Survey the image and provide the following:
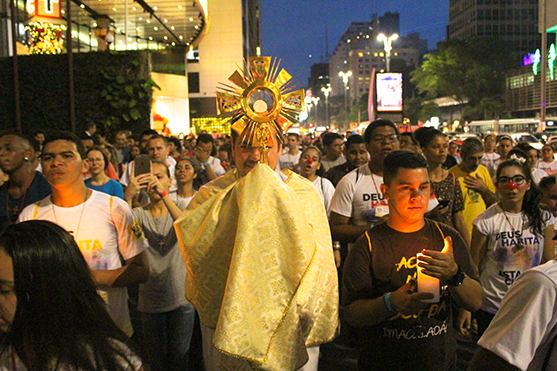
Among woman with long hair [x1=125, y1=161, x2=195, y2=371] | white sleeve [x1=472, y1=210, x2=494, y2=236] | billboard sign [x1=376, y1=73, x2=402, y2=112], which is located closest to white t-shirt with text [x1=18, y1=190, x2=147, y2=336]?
woman with long hair [x1=125, y1=161, x2=195, y2=371]

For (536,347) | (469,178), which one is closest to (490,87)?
(469,178)

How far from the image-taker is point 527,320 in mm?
1944

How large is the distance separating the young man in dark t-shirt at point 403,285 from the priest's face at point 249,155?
76 centimetres

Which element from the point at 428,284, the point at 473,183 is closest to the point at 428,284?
the point at 428,284

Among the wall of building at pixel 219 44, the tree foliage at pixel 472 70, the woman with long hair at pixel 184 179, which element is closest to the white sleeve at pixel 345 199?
the woman with long hair at pixel 184 179

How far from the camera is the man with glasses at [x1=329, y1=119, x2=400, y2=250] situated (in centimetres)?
484

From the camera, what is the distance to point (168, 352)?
4527 millimetres

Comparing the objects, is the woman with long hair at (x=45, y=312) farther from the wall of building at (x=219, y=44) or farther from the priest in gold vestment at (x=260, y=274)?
the wall of building at (x=219, y=44)

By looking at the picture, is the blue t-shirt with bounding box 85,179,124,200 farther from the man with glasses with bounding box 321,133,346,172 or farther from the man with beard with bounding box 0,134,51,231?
the man with glasses with bounding box 321,133,346,172

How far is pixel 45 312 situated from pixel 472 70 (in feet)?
208

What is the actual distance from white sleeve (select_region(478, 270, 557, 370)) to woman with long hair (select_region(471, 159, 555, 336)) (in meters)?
2.62

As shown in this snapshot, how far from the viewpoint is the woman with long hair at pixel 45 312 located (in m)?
1.95

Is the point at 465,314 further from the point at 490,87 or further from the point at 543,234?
the point at 490,87

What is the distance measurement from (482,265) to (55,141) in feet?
12.1
